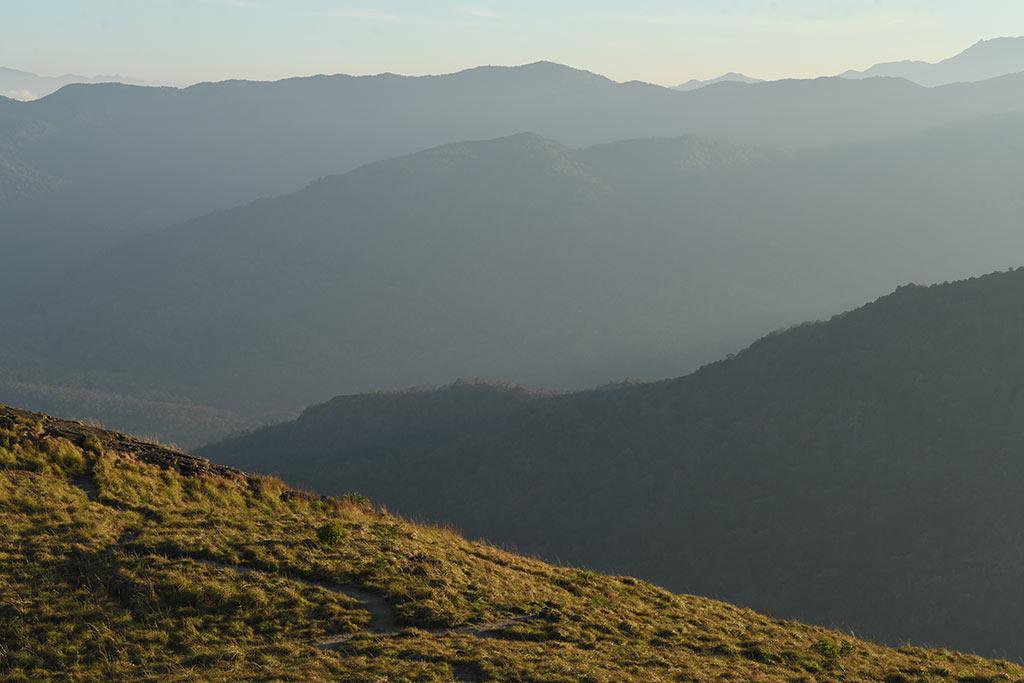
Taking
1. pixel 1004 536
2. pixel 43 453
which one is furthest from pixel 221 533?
pixel 1004 536

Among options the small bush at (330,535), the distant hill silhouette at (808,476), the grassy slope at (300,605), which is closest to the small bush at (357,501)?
the grassy slope at (300,605)

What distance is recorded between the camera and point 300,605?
17.4m

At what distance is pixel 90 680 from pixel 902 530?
216ft

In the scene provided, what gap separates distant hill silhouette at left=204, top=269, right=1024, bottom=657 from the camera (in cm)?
6369

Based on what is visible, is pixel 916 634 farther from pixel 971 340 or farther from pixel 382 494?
pixel 382 494

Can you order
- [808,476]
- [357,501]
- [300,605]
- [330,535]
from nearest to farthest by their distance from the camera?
[300,605] < [330,535] < [357,501] < [808,476]

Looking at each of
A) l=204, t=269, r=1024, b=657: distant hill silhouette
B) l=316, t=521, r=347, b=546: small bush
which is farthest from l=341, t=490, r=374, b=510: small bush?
l=204, t=269, r=1024, b=657: distant hill silhouette

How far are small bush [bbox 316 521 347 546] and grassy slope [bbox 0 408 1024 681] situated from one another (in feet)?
0.43

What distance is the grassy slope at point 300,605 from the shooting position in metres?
15.3

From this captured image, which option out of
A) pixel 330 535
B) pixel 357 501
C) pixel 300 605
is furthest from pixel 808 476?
pixel 300 605

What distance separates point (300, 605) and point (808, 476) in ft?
220

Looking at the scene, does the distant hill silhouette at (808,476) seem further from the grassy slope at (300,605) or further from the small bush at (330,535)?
the small bush at (330,535)

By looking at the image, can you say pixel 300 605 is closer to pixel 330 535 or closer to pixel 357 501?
pixel 330 535

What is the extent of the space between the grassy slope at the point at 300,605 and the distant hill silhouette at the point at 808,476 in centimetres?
4452
